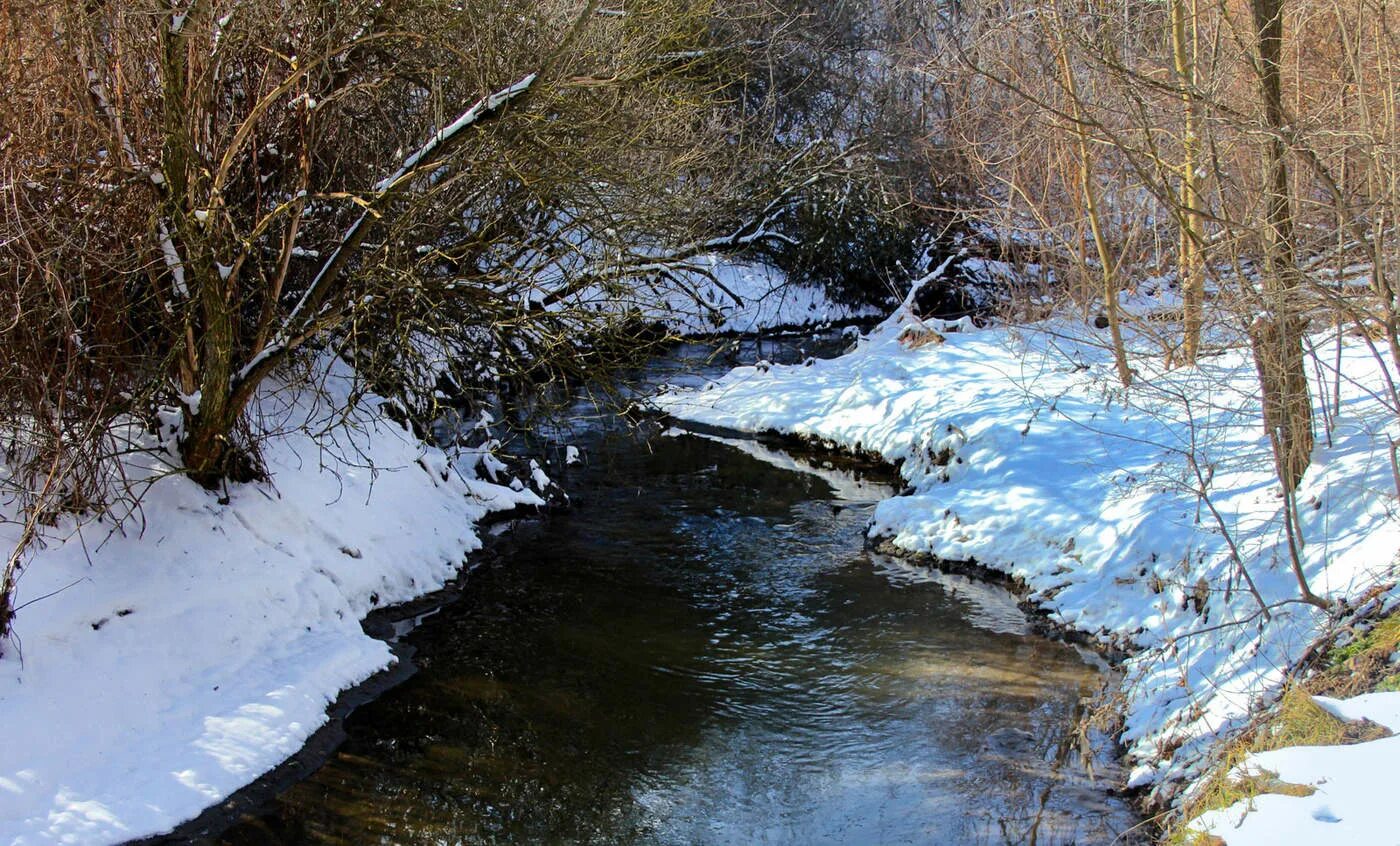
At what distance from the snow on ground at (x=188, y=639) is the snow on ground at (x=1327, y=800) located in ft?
18.2

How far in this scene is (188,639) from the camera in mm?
7281

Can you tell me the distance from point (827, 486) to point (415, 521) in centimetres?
542

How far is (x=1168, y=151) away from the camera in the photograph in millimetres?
10203

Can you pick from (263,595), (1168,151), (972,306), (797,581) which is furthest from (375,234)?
(972,306)

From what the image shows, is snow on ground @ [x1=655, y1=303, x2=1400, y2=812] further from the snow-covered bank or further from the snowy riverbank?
the snow-covered bank

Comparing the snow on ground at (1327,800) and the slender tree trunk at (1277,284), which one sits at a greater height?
the slender tree trunk at (1277,284)

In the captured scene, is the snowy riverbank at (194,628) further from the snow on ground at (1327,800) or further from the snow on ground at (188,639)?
the snow on ground at (1327,800)

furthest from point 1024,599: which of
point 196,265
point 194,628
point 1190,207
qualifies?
point 196,265

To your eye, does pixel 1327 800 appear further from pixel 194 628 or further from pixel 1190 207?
pixel 194 628

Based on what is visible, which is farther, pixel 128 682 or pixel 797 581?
pixel 797 581

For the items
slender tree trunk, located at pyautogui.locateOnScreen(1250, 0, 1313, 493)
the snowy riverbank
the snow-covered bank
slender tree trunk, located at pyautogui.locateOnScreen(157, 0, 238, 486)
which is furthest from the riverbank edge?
the snow-covered bank

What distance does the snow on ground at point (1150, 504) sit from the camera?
684cm

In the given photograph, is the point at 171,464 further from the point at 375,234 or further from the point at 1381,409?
the point at 1381,409

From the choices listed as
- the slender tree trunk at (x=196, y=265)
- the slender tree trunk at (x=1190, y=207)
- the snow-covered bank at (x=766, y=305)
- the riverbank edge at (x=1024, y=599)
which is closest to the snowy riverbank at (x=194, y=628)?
the slender tree trunk at (x=196, y=265)
